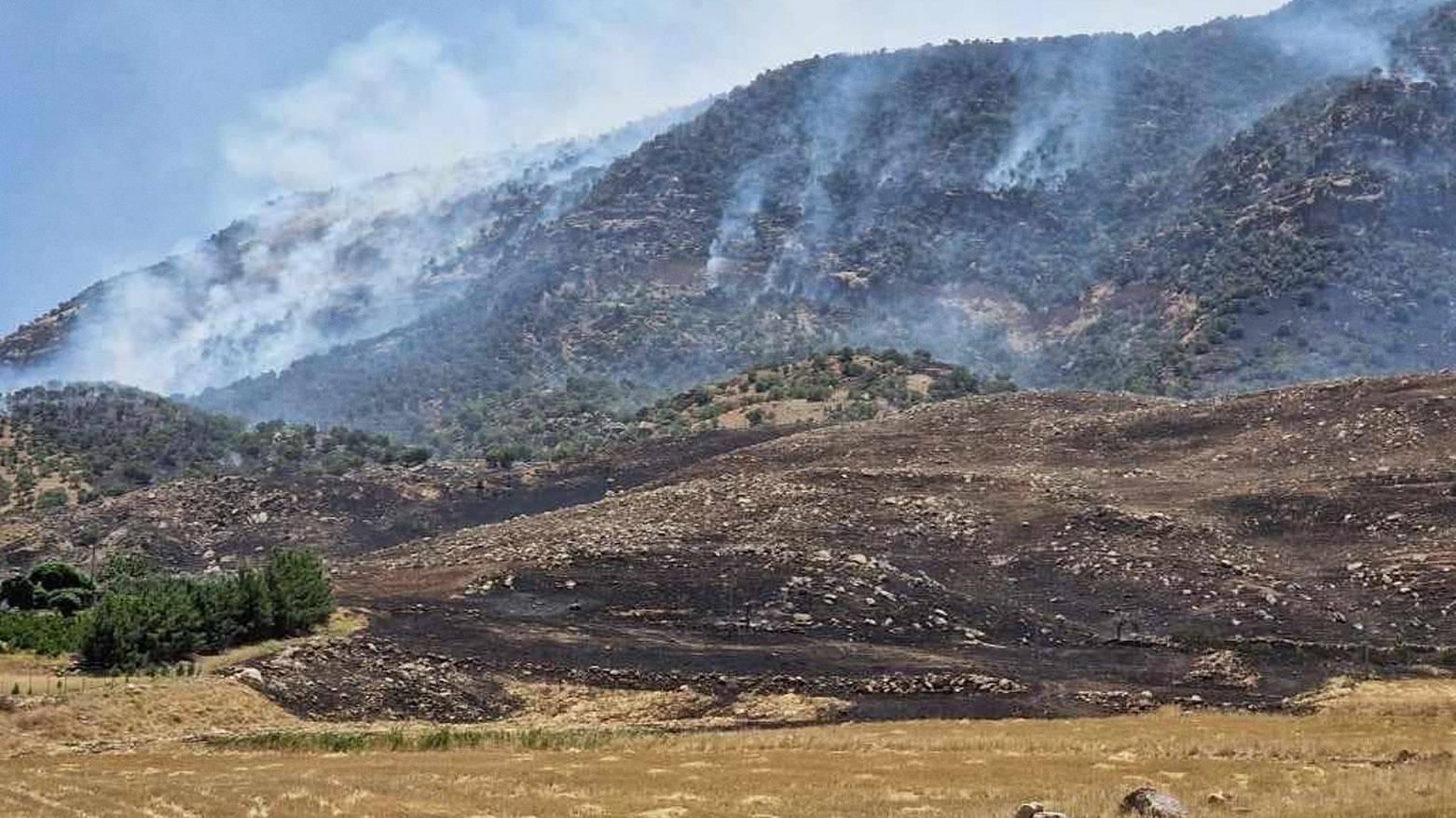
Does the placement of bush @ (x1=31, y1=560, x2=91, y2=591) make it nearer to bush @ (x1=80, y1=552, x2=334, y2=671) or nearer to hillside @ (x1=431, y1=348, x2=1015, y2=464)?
bush @ (x1=80, y1=552, x2=334, y2=671)

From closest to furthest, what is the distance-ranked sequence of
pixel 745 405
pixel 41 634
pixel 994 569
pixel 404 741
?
1. pixel 404 741
2. pixel 41 634
3. pixel 994 569
4. pixel 745 405

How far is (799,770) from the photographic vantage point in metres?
28.8

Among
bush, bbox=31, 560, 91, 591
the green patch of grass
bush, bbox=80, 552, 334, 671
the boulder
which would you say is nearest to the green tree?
bush, bbox=80, 552, 334, 671

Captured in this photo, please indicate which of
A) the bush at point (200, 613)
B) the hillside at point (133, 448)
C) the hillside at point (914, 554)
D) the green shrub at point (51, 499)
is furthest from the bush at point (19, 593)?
the hillside at point (133, 448)

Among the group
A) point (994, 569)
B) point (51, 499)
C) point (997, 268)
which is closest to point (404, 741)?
point (994, 569)

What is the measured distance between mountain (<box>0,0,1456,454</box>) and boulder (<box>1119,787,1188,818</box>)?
3979 inches

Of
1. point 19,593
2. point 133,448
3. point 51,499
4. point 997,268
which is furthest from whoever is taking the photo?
point 997,268

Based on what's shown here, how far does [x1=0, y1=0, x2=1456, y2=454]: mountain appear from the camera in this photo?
134 metres

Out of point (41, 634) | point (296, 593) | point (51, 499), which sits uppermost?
point (51, 499)

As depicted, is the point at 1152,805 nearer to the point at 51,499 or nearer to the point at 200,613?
the point at 200,613

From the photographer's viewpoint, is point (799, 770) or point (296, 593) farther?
point (296, 593)

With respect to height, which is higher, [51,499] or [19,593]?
[51,499]

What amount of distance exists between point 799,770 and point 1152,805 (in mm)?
8472

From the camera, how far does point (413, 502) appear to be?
82.4 m
